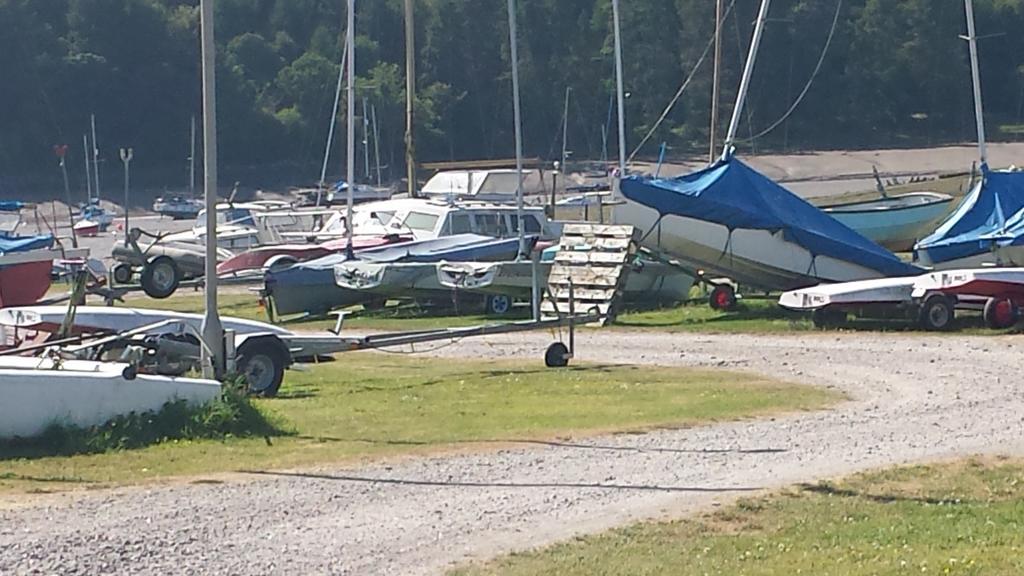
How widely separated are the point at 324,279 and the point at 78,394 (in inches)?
678

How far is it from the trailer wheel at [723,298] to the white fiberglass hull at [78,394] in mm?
15890

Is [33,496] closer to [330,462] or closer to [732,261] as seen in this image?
[330,462]

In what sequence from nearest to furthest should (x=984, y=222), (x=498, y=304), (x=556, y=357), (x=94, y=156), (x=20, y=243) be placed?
(x=556, y=357), (x=20, y=243), (x=498, y=304), (x=984, y=222), (x=94, y=156)

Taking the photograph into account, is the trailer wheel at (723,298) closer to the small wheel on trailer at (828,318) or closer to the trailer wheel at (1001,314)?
the small wheel on trailer at (828,318)

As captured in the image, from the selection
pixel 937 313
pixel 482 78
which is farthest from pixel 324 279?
pixel 482 78

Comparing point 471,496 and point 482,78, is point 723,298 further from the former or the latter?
point 482,78

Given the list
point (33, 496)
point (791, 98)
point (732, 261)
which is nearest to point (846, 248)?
point (732, 261)

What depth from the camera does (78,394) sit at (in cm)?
1472

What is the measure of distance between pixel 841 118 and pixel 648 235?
6484 centimetres

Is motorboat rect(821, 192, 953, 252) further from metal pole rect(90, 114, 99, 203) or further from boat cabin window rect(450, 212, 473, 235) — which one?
metal pole rect(90, 114, 99, 203)

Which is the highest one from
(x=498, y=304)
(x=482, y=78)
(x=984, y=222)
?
(x=482, y=78)

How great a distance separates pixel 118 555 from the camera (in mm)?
10281

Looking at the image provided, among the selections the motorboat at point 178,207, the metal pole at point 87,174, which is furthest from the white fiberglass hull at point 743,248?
the metal pole at point 87,174

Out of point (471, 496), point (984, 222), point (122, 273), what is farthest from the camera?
point (122, 273)
